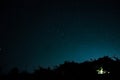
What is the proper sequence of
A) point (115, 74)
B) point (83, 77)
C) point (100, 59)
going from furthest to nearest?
1. point (100, 59)
2. point (83, 77)
3. point (115, 74)

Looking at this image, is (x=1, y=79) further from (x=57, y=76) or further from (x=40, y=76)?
(x=57, y=76)

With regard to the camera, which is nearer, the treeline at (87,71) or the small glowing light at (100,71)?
the treeline at (87,71)

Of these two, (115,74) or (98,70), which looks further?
(98,70)

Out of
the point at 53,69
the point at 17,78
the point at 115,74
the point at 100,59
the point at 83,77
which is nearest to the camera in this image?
the point at 115,74

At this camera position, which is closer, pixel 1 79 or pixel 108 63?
pixel 108 63

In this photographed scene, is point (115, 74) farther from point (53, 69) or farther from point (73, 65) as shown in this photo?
point (53, 69)

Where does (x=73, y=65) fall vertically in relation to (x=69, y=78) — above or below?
above

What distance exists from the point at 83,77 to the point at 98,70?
2514 mm

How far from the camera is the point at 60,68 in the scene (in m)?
37.8

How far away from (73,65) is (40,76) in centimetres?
715

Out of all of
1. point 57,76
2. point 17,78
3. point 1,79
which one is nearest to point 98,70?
point 57,76

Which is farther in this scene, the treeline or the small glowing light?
the small glowing light

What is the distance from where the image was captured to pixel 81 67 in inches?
1373

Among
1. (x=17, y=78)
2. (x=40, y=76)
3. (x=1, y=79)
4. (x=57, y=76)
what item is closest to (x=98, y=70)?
(x=57, y=76)
